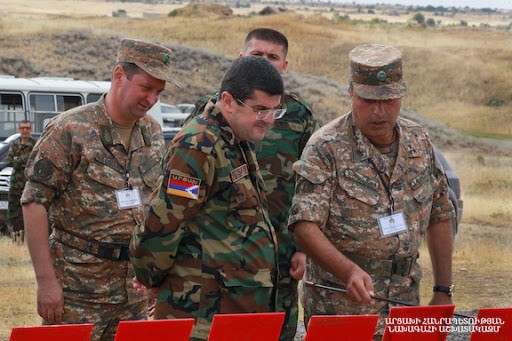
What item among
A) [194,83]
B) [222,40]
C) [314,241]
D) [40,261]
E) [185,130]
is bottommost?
[222,40]

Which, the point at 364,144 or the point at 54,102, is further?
the point at 54,102

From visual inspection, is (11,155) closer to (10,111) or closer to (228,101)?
(10,111)

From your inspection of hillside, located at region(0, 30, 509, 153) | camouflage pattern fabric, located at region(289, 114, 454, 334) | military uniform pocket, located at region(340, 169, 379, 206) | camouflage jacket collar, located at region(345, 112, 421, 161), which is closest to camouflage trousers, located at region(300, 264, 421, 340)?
camouflage pattern fabric, located at region(289, 114, 454, 334)

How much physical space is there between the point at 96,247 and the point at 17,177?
780 cm

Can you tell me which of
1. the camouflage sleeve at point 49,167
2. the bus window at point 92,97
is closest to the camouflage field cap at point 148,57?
the camouflage sleeve at point 49,167

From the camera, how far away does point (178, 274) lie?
3582mm

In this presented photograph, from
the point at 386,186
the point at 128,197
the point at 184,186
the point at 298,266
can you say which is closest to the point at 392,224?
the point at 386,186

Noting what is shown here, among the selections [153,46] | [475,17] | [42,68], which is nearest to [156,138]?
[153,46]

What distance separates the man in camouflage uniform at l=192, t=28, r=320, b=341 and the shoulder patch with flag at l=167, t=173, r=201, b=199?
0.97m

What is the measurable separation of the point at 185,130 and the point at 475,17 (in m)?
163

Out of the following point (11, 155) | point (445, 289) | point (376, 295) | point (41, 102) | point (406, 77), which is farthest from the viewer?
point (406, 77)

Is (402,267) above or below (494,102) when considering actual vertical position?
above

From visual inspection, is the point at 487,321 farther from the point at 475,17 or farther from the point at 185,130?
the point at 475,17

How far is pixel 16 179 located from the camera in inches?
465
